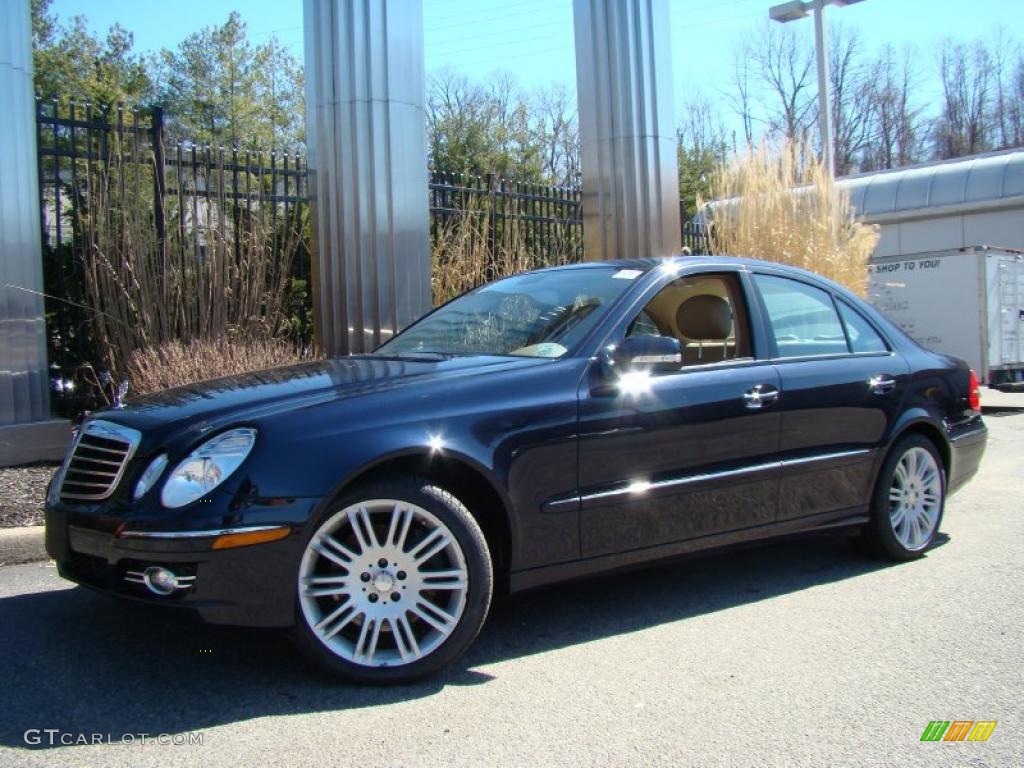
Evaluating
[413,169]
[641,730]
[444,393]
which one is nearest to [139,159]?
[413,169]

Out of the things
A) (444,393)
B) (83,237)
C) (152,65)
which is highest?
(152,65)

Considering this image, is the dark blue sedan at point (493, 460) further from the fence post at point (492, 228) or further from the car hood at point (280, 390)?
the fence post at point (492, 228)

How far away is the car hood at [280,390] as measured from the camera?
3.31 m

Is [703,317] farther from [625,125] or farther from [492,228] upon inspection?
[625,125]

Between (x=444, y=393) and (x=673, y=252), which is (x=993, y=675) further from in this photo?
(x=673, y=252)

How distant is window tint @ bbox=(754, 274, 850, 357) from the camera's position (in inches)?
183

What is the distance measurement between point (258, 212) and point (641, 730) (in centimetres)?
612

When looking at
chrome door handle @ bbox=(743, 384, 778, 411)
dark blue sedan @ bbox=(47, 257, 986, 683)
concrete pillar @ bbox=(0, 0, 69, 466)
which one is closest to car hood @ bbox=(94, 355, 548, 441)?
dark blue sedan @ bbox=(47, 257, 986, 683)

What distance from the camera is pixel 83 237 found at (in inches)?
289

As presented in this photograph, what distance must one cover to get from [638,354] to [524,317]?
25.1 inches

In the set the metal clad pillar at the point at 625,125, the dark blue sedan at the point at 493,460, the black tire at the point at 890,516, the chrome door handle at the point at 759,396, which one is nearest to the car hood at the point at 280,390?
the dark blue sedan at the point at 493,460

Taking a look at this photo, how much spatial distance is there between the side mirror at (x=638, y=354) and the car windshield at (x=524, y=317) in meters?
0.18

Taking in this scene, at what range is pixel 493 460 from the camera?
3482 mm

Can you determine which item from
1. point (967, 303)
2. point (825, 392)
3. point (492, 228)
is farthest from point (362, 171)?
point (967, 303)
